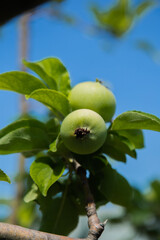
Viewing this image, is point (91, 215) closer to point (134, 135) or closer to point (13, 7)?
point (134, 135)

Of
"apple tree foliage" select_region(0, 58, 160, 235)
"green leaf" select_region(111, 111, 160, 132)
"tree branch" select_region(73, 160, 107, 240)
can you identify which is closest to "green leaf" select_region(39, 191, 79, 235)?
"apple tree foliage" select_region(0, 58, 160, 235)

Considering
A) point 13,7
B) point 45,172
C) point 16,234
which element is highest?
point 13,7

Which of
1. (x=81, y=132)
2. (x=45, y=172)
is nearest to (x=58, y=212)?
(x=45, y=172)

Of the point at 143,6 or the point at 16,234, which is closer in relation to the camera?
the point at 16,234

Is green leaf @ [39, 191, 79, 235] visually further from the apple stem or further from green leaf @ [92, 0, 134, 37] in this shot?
green leaf @ [92, 0, 134, 37]

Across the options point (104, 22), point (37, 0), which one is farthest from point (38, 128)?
point (104, 22)

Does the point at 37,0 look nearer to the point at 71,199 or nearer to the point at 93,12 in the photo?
the point at 71,199

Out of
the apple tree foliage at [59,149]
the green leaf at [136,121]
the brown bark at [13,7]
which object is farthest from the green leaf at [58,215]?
the brown bark at [13,7]
